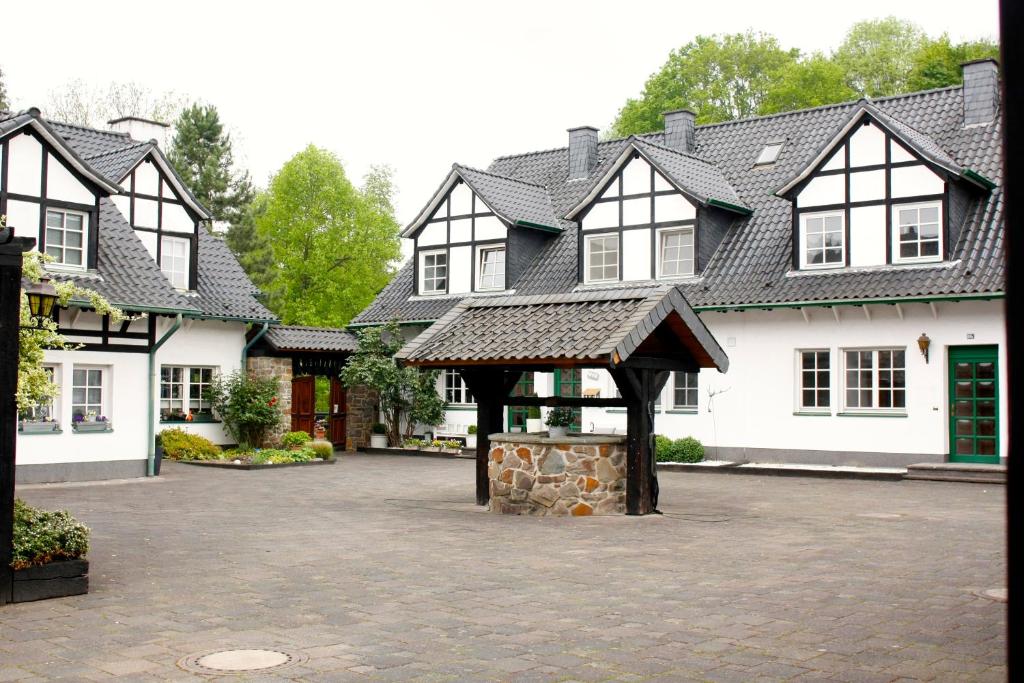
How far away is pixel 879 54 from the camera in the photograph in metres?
44.3

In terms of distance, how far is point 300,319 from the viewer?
153ft

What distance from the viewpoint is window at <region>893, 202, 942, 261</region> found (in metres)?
20.8

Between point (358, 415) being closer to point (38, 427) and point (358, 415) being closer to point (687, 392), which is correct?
point (687, 392)

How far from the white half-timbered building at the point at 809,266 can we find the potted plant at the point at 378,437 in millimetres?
1923

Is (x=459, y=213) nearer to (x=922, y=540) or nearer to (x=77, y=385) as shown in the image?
(x=77, y=385)

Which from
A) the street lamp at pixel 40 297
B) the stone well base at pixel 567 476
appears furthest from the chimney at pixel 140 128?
the street lamp at pixel 40 297

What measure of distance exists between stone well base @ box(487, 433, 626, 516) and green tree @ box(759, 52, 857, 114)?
27491 mm

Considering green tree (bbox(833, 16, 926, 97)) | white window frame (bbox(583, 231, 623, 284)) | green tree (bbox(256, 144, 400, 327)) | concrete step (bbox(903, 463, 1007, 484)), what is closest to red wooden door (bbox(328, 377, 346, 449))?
white window frame (bbox(583, 231, 623, 284))

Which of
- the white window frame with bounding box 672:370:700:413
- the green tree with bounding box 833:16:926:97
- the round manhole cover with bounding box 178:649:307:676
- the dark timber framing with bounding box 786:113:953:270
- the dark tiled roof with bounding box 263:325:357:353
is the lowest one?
the round manhole cover with bounding box 178:649:307:676

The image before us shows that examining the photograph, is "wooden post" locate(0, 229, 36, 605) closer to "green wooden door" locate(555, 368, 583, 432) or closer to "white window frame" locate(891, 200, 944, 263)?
"white window frame" locate(891, 200, 944, 263)

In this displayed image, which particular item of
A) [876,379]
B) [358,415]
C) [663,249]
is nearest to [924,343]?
[876,379]

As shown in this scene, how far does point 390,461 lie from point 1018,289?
22778 mm

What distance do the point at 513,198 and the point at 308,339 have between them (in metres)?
6.67

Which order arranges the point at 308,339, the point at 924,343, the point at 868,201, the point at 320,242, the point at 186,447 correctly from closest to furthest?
the point at 924,343 < the point at 868,201 < the point at 186,447 < the point at 308,339 < the point at 320,242
